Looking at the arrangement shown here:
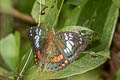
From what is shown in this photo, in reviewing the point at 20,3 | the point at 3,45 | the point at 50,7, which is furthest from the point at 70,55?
the point at 20,3

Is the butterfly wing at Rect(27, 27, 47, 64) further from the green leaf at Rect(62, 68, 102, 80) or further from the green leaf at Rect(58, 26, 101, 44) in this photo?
the green leaf at Rect(62, 68, 102, 80)

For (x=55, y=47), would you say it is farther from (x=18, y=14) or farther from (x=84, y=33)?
(x=18, y=14)

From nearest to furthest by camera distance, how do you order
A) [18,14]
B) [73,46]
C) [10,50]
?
[73,46] < [10,50] < [18,14]

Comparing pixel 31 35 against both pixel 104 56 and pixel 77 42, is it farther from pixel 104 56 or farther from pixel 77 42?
pixel 104 56

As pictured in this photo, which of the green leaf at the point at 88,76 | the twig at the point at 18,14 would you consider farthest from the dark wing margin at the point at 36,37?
the twig at the point at 18,14

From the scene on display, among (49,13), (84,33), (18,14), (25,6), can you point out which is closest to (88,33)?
(84,33)
